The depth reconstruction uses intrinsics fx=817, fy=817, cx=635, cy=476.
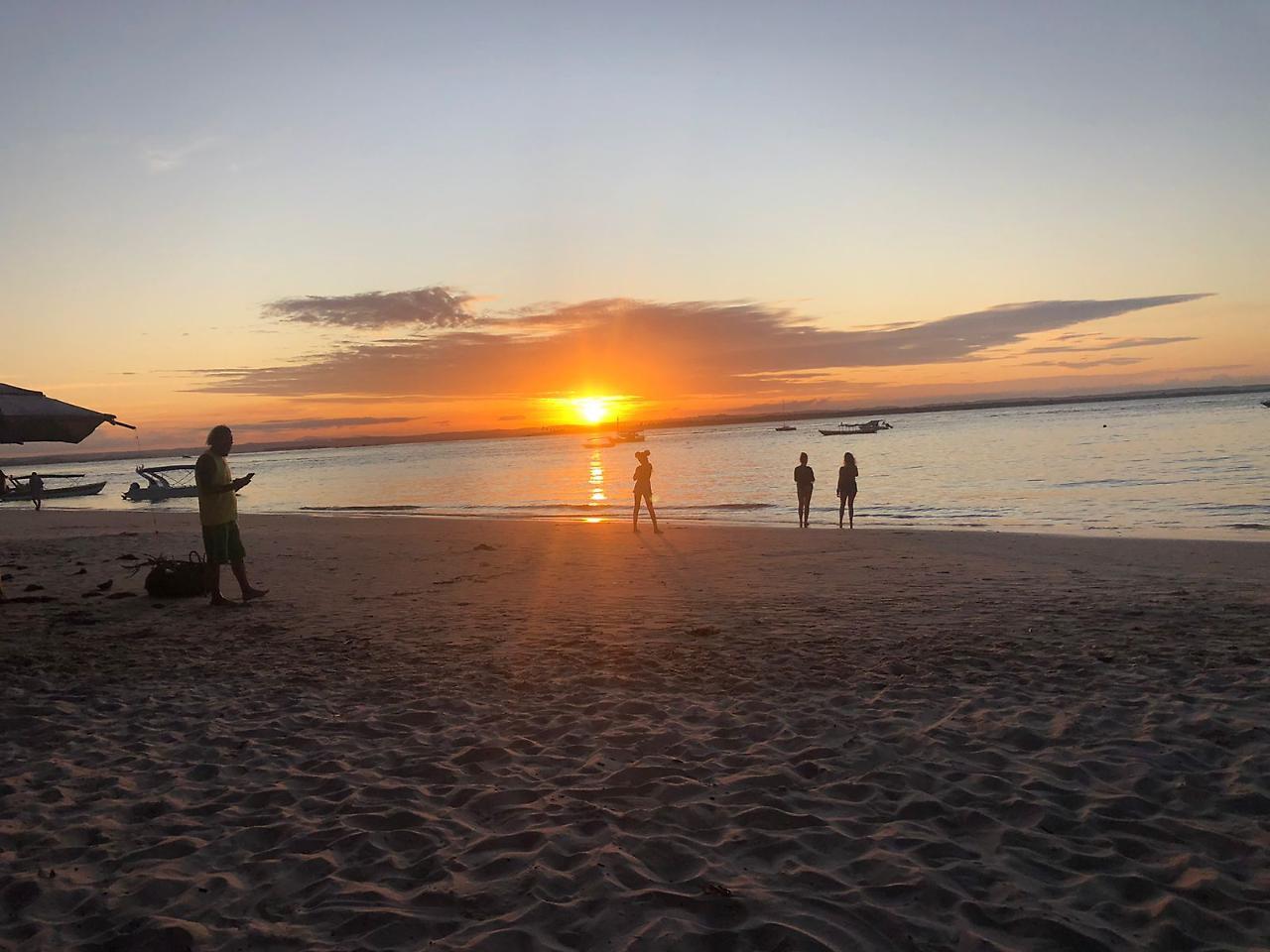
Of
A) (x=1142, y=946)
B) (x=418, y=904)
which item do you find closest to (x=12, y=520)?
(x=418, y=904)

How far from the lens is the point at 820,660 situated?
24.6 feet

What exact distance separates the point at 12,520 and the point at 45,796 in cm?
3165

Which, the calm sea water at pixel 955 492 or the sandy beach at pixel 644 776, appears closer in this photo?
the sandy beach at pixel 644 776

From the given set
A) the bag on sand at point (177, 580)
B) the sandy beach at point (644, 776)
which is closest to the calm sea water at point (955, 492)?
the sandy beach at point (644, 776)

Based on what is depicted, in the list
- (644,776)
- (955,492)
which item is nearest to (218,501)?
(644,776)

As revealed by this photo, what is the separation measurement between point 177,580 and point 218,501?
6.41 ft

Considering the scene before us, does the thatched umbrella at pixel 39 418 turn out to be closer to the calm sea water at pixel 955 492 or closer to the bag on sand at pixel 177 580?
the bag on sand at pixel 177 580

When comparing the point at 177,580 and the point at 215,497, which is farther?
the point at 177,580

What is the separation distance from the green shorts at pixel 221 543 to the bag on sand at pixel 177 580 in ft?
3.57

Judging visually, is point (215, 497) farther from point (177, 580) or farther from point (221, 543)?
point (177, 580)

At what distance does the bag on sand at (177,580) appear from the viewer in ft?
36.8

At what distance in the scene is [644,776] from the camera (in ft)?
16.2

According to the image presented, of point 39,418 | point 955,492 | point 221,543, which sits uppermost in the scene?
point 39,418

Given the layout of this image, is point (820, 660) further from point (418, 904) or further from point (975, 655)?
point (418, 904)
